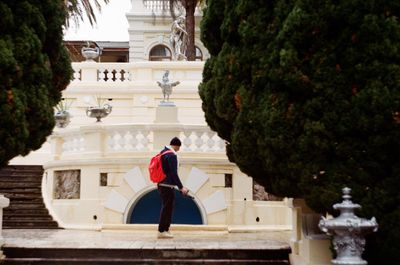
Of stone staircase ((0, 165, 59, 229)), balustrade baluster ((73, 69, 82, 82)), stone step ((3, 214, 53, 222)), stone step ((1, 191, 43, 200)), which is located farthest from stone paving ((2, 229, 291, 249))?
balustrade baluster ((73, 69, 82, 82))

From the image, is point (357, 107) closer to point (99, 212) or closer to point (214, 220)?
point (214, 220)

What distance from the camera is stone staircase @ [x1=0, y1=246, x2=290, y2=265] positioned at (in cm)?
1049

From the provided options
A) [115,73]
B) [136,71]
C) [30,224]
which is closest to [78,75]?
[115,73]

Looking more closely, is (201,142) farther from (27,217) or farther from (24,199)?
A: (24,199)

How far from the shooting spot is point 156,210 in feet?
52.7

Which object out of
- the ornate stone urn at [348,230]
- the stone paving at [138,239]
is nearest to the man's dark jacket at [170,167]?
the stone paving at [138,239]

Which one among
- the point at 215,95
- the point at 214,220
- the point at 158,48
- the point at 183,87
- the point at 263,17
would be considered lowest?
the point at 214,220

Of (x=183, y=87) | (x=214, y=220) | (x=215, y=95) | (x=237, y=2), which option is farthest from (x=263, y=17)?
(x=183, y=87)

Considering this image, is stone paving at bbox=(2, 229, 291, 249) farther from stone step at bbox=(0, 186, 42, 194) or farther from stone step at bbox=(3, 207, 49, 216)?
stone step at bbox=(0, 186, 42, 194)

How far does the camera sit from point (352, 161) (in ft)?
27.4

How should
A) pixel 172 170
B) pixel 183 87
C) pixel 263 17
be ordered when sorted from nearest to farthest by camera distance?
pixel 263 17
pixel 172 170
pixel 183 87

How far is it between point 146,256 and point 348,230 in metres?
3.91

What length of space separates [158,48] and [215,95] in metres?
28.0

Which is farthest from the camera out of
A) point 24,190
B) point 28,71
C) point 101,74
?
point 101,74
